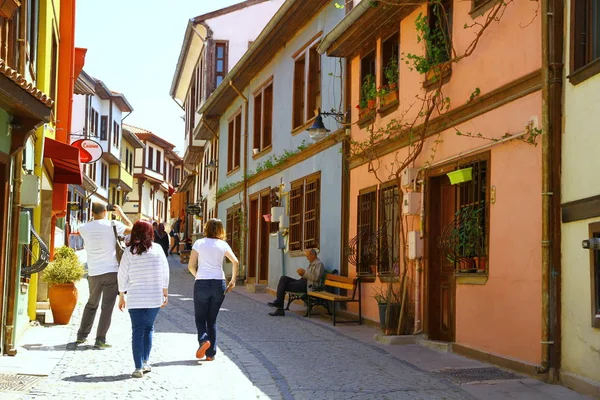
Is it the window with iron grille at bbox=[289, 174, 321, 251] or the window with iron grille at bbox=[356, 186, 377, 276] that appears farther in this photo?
the window with iron grille at bbox=[289, 174, 321, 251]

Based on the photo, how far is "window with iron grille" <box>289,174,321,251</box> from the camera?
17172 mm

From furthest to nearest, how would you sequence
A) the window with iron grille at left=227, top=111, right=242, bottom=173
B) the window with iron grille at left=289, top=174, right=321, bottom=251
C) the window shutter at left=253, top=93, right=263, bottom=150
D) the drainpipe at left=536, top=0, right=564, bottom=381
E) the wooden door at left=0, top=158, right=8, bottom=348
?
1. the window with iron grille at left=227, top=111, right=242, bottom=173
2. the window shutter at left=253, top=93, right=263, bottom=150
3. the window with iron grille at left=289, top=174, right=321, bottom=251
4. the wooden door at left=0, top=158, right=8, bottom=348
5. the drainpipe at left=536, top=0, right=564, bottom=381

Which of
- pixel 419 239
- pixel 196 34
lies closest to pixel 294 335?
pixel 419 239

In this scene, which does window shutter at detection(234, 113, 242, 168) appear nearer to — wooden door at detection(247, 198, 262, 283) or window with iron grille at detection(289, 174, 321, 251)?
wooden door at detection(247, 198, 262, 283)

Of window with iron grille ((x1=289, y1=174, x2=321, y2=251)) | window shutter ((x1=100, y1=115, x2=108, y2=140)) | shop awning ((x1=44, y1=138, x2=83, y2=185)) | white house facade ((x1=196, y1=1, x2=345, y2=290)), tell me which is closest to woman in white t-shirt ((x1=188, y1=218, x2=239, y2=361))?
shop awning ((x1=44, y1=138, x2=83, y2=185))

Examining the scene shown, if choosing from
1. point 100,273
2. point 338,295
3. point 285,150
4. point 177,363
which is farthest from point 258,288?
point 177,363

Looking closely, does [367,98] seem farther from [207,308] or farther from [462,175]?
[207,308]

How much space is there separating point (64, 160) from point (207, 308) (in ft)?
17.0

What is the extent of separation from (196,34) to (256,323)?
20.1 m

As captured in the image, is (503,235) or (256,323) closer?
(503,235)

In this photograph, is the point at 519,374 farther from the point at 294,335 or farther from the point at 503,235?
the point at 294,335

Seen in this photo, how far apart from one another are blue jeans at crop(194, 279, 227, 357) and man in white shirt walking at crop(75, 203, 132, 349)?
4.42 ft

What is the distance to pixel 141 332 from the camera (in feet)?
27.6

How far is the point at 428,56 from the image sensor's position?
11.8 m
